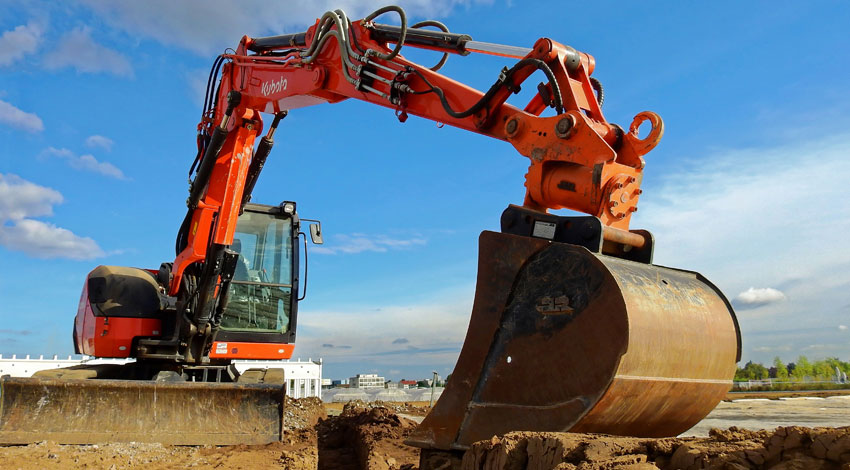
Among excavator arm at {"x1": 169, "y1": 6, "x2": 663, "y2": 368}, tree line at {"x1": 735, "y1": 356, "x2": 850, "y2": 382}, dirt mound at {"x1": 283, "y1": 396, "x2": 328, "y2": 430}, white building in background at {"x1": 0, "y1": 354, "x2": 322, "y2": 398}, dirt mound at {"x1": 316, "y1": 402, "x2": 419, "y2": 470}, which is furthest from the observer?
tree line at {"x1": 735, "y1": 356, "x2": 850, "y2": 382}

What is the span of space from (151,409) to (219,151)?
9.41 ft

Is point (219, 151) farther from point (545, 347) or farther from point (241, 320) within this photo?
point (545, 347)

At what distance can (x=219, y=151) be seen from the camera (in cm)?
759

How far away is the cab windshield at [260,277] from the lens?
830 centimetres

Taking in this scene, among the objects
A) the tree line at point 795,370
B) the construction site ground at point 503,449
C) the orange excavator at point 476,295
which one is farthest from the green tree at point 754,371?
the orange excavator at point 476,295

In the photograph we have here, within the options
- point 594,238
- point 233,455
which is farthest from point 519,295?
point 233,455

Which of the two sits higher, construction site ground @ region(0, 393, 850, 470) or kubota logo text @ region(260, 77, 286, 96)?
kubota logo text @ region(260, 77, 286, 96)

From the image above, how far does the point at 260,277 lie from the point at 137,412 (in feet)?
7.05

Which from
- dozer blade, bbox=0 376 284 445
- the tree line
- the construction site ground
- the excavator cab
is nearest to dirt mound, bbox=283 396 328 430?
the construction site ground

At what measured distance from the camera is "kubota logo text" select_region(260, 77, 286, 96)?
7.12 m

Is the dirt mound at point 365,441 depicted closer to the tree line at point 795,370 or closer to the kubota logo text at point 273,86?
the kubota logo text at point 273,86

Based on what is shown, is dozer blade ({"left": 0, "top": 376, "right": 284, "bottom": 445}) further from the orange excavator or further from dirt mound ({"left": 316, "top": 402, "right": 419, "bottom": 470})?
dirt mound ({"left": 316, "top": 402, "right": 419, "bottom": 470})

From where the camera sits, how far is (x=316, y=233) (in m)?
8.32

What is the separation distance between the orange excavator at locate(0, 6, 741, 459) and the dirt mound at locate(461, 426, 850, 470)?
0.39m
